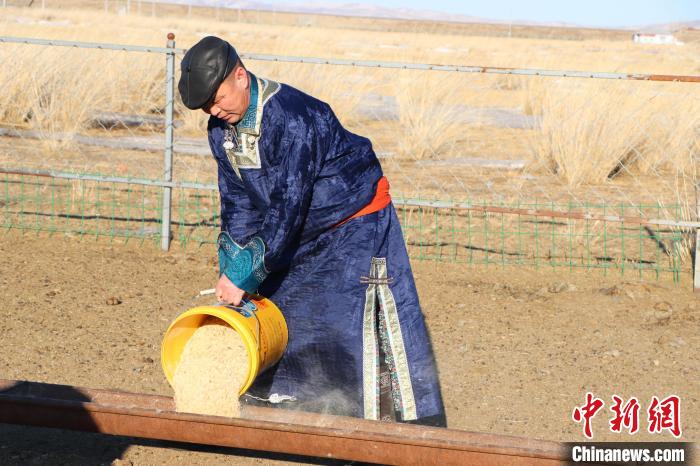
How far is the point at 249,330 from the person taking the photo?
3158mm

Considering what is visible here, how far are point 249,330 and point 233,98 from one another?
723 mm

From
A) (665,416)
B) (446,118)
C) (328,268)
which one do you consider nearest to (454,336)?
(665,416)

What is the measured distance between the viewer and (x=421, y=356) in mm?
3488

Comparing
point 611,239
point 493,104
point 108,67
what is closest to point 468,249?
point 611,239

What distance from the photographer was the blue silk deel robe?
322 cm

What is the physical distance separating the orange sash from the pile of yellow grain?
558 millimetres

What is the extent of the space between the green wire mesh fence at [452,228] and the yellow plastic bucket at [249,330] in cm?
292

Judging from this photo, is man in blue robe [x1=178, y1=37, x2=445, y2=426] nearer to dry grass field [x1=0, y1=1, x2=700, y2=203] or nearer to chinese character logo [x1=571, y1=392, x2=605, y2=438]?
chinese character logo [x1=571, y1=392, x2=605, y2=438]

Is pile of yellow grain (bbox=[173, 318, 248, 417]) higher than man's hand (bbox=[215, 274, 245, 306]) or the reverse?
the reverse

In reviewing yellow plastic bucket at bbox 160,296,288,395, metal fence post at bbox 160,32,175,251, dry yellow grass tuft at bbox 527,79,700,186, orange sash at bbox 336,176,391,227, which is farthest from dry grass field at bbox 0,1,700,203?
yellow plastic bucket at bbox 160,296,288,395

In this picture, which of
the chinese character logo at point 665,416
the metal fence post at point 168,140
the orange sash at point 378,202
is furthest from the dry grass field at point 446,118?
the orange sash at point 378,202

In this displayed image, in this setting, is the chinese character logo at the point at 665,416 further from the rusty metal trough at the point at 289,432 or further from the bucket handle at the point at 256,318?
the bucket handle at the point at 256,318

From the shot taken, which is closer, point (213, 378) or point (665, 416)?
point (213, 378)

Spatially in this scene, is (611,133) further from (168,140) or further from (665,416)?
(665,416)
